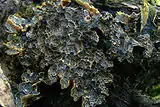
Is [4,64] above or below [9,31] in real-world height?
below

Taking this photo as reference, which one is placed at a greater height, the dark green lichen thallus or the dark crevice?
the dark green lichen thallus

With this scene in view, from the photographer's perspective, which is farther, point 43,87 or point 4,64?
point 4,64

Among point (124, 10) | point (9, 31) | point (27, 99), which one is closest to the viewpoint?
point (27, 99)

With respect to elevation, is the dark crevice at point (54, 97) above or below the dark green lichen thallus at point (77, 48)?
below

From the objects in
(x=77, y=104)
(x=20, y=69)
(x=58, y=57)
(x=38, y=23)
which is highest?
(x=38, y=23)

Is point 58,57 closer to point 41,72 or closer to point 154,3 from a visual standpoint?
point 41,72

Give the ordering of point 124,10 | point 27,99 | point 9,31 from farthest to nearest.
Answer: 1. point 124,10
2. point 9,31
3. point 27,99

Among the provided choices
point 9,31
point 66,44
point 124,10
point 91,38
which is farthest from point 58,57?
point 124,10

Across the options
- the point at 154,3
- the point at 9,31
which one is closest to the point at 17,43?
the point at 9,31

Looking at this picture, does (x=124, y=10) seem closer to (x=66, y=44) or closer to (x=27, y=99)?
(x=66, y=44)

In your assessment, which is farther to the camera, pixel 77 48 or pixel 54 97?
pixel 54 97

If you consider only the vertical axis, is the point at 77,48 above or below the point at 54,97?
above
